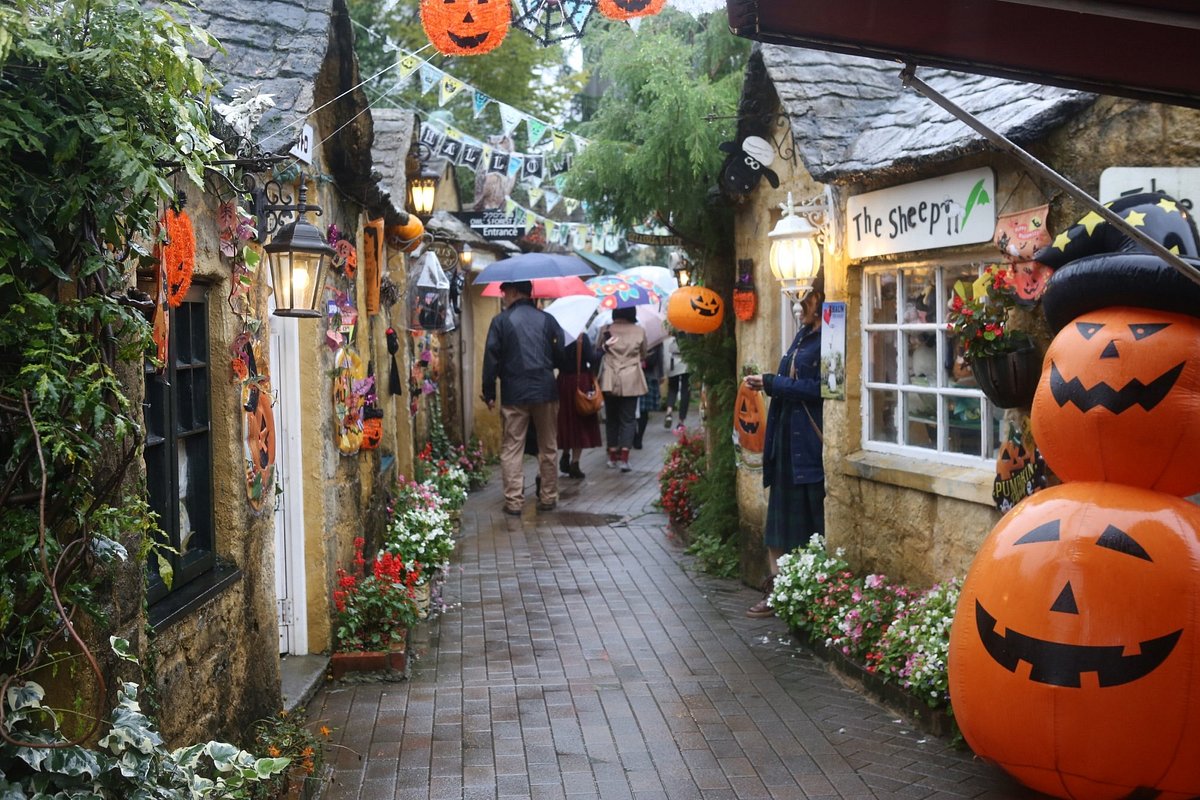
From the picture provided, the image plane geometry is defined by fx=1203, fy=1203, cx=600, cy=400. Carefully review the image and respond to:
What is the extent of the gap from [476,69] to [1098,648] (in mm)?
18483

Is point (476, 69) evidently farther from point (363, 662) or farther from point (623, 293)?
point (363, 662)

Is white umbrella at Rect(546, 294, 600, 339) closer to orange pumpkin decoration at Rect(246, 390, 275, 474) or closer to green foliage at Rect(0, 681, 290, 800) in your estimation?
orange pumpkin decoration at Rect(246, 390, 275, 474)

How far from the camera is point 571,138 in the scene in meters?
13.3

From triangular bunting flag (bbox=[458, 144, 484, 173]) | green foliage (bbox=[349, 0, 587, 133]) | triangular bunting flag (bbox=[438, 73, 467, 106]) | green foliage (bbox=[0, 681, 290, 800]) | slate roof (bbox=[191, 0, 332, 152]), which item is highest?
green foliage (bbox=[349, 0, 587, 133])

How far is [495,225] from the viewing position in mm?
15797

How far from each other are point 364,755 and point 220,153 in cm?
282

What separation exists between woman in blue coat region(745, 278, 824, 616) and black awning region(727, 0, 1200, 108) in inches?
164

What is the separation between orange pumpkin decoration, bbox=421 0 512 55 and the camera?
24.7 ft

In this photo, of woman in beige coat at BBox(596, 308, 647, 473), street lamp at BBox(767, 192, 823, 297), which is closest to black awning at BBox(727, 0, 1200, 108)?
street lamp at BBox(767, 192, 823, 297)

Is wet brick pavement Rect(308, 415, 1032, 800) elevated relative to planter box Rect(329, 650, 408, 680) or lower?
lower

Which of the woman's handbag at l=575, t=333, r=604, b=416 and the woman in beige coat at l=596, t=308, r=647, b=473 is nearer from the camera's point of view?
the woman's handbag at l=575, t=333, r=604, b=416

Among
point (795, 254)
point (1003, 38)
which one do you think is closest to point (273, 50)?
point (795, 254)

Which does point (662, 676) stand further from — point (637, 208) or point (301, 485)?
point (637, 208)

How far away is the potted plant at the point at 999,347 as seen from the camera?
17.4 feet
